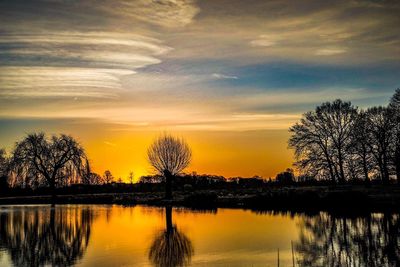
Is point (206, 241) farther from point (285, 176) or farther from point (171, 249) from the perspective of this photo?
point (285, 176)

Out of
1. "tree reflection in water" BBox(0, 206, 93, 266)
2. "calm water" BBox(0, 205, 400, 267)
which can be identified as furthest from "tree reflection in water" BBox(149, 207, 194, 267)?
"tree reflection in water" BBox(0, 206, 93, 266)

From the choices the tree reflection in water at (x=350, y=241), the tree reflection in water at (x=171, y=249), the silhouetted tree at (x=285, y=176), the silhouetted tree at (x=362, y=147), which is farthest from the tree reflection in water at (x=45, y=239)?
the silhouetted tree at (x=285, y=176)

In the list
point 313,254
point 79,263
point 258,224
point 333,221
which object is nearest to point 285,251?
point 313,254

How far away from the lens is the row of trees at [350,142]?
53438 millimetres

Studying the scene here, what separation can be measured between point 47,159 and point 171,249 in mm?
48355

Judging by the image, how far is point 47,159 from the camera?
214ft

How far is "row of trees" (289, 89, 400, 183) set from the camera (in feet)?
175

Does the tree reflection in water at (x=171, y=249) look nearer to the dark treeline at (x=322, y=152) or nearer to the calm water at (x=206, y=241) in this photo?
the calm water at (x=206, y=241)

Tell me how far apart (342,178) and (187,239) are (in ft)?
120

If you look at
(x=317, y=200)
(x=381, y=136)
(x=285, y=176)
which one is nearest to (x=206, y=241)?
(x=317, y=200)

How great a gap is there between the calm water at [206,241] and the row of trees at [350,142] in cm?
2227

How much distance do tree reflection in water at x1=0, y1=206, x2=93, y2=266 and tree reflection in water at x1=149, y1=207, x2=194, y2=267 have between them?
10.8 feet

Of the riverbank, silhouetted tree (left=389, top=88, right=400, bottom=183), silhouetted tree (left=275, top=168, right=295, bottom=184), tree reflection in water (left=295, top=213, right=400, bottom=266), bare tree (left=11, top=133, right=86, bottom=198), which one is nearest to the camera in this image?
tree reflection in water (left=295, top=213, right=400, bottom=266)

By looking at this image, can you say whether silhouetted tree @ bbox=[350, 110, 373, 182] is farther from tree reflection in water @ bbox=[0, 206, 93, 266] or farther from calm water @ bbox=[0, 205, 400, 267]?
tree reflection in water @ bbox=[0, 206, 93, 266]
